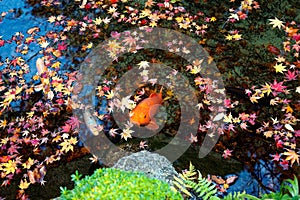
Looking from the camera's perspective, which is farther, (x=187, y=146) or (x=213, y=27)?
(x=213, y=27)

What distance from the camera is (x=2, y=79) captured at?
4.70 metres

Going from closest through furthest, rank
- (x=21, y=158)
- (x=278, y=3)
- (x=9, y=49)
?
(x=21, y=158), (x=9, y=49), (x=278, y=3)

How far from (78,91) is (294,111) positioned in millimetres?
3091

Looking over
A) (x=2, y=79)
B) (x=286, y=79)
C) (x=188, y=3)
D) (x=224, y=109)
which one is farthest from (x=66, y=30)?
(x=286, y=79)

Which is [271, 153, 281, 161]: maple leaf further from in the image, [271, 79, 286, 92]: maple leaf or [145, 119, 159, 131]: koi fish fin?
[145, 119, 159, 131]: koi fish fin

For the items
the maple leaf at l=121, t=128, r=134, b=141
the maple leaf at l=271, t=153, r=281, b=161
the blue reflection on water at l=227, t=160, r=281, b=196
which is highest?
the maple leaf at l=121, t=128, r=134, b=141

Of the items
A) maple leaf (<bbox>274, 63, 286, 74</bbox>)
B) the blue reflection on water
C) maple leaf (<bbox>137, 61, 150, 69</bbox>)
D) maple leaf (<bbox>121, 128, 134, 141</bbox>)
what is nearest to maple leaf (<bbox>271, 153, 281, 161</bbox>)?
the blue reflection on water

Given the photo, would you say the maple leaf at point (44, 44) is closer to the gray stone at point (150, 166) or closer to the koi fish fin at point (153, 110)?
the koi fish fin at point (153, 110)

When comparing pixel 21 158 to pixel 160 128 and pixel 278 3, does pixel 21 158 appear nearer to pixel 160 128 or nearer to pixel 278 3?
pixel 160 128

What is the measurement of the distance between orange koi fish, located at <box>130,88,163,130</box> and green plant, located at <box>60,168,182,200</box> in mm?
1651

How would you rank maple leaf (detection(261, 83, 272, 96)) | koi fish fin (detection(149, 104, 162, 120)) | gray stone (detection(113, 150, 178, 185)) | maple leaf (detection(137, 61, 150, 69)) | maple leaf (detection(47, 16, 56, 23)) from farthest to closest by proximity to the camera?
maple leaf (detection(47, 16, 56, 23))
maple leaf (detection(137, 61, 150, 69))
maple leaf (detection(261, 83, 272, 96))
koi fish fin (detection(149, 104, 162, 120))
gray stone (detection(113, 150, 178, 185))

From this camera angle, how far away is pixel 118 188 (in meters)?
2.12

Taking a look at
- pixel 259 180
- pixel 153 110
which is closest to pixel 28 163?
pixel 153 110

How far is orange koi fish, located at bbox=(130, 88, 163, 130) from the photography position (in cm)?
395
